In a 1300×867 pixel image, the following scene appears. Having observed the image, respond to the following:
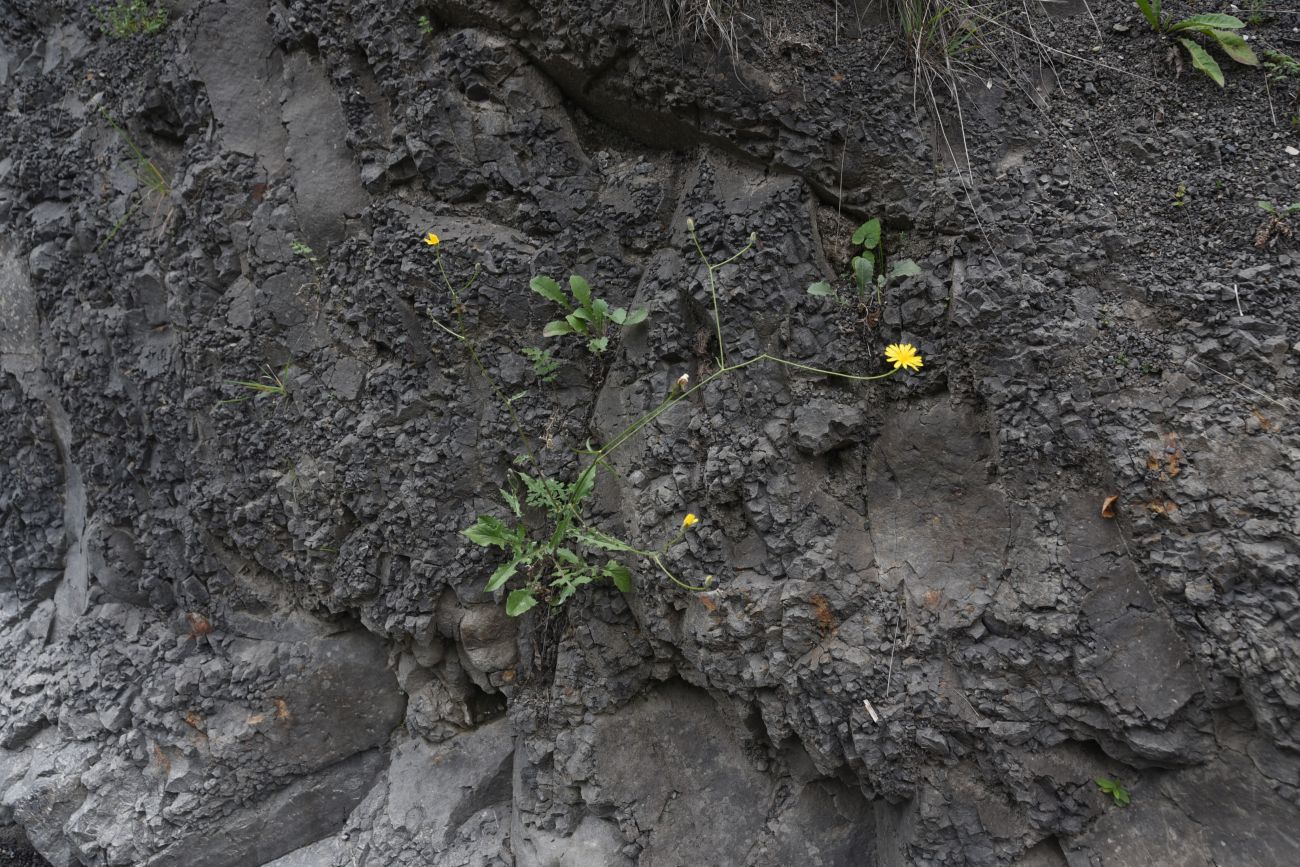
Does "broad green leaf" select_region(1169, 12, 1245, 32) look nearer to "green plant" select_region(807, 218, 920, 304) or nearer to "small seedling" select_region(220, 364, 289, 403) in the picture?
"green plant" select_region(807, 218, 920, 304)

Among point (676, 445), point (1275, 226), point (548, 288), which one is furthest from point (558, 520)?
point (1275, 226)

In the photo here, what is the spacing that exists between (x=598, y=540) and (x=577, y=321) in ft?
2.33

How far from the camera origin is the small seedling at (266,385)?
3.14 metres

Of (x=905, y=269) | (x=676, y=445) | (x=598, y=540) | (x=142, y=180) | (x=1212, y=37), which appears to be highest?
(x=142, y=180)

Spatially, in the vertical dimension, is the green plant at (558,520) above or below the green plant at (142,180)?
below

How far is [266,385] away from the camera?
3.17m

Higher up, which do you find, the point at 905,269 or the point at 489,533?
the point at 905,269

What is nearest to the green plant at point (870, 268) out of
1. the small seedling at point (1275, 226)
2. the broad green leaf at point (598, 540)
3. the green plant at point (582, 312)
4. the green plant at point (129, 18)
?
the green plant at point (582, 312)

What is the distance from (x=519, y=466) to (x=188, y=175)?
6.08 ft

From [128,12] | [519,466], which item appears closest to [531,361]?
[519,466]

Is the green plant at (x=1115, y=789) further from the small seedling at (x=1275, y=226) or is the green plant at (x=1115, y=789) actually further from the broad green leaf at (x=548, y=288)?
the broad green leaf at (x=548, y=288)

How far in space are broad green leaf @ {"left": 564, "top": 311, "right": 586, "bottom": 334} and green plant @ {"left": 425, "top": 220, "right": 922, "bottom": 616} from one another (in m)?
0.03

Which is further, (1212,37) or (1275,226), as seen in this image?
(1212,37)

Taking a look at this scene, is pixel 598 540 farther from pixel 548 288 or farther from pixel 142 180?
pixel 142 180
